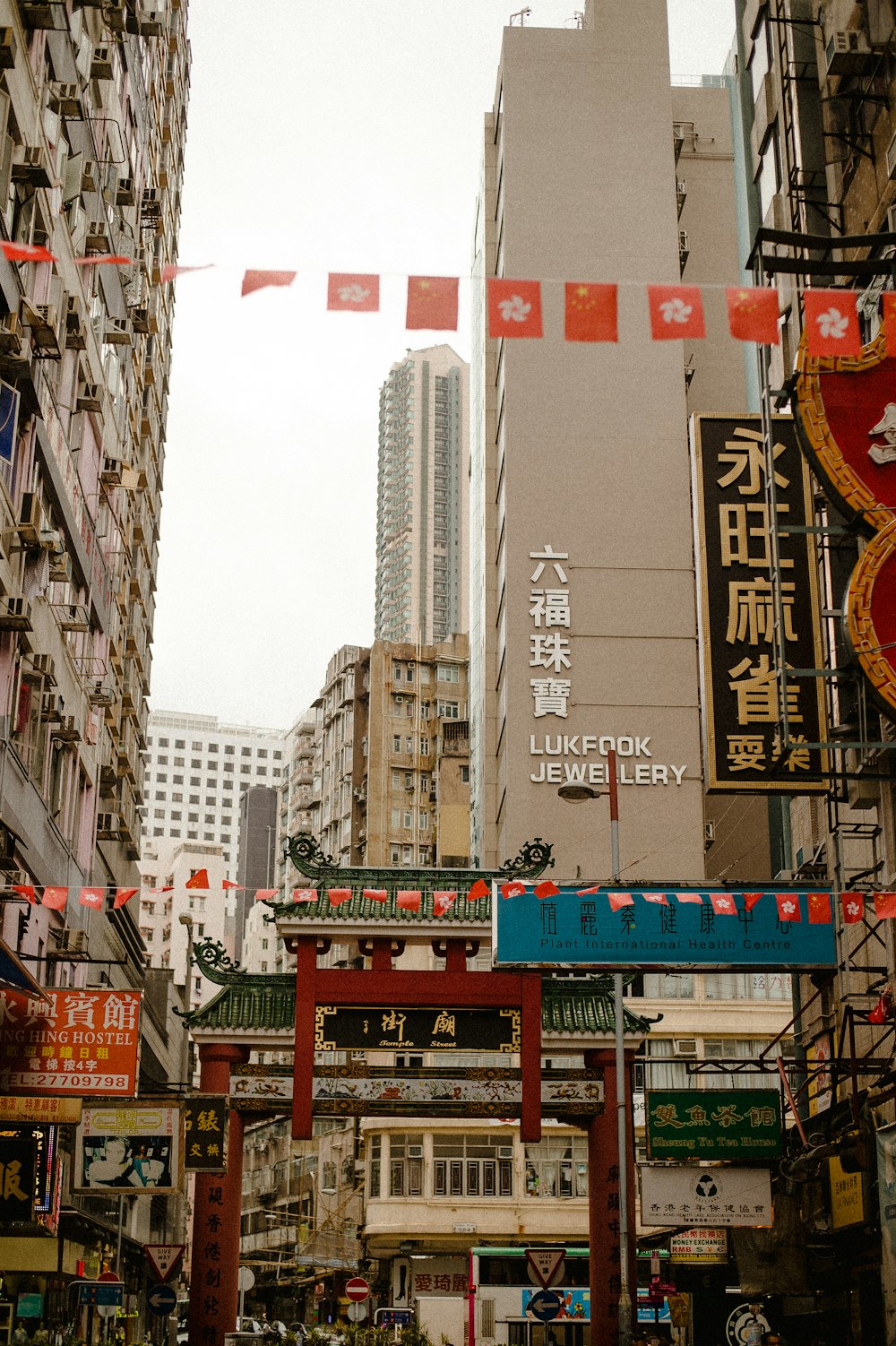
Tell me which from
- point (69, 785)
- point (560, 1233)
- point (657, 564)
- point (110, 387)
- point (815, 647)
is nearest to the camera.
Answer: point (815, 647)

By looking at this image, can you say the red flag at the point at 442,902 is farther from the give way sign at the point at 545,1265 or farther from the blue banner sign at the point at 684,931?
the give way sign at the point at 545,1265

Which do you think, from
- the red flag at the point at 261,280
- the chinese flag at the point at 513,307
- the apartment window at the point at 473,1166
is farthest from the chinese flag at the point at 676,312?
the apartment window at the point at 473,1166

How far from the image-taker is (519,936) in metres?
24.2

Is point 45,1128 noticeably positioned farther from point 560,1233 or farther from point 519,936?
point 560,1233

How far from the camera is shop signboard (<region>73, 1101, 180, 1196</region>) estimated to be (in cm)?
2353

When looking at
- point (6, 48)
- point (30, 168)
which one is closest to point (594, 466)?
point (30, 168)

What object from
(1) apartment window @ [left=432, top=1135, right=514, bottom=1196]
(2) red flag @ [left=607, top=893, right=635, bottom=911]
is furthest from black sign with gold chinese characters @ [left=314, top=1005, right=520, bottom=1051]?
(1) apartment window @ [left=432, top=1135, right=514, bottom=1196]

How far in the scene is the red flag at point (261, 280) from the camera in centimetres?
1311

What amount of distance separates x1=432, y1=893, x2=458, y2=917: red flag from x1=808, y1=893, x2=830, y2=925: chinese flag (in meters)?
6.57

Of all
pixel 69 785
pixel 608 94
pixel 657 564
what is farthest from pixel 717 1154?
pixel 608 94

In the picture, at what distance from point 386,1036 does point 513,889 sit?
4.48m

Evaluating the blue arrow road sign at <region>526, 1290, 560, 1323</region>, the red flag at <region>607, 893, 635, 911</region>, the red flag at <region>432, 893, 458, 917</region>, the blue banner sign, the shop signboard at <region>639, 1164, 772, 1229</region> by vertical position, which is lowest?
the blue arrow road sign at <region>526, 1290, 560, 1323</region>

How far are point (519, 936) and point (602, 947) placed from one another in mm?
1281

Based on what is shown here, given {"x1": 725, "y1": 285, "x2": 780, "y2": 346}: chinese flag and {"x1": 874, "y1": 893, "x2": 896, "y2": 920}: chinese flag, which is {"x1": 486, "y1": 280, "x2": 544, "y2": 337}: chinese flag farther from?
{"x1": 874, "y1": 893, "x2": 896, "y2": 920}: chinese flag
